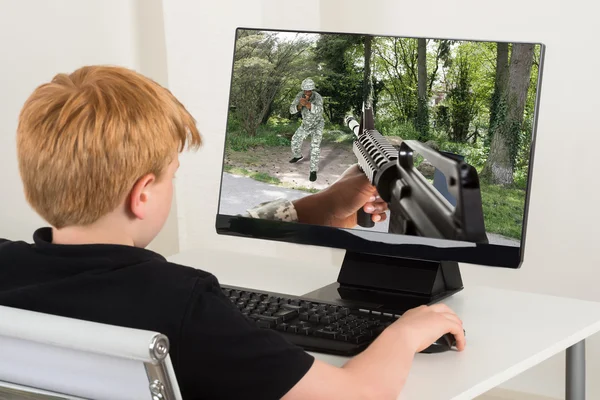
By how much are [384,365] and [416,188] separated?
41 centimetres

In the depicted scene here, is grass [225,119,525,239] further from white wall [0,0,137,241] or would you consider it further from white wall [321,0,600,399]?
white wall [321,0,600,399]

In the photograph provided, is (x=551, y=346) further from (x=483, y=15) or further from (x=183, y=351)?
(x=483, y=15)

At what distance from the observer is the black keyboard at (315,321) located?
1263mm

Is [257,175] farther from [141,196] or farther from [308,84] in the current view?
[141,196]

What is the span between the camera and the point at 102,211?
1.03 m

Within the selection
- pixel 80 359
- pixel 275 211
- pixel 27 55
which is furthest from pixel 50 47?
pixel 80 359

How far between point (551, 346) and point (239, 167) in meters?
0.64

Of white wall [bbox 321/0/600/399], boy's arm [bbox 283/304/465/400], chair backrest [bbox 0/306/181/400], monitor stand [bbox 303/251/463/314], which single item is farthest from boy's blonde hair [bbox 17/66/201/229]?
white wall [bbox 321/0/600/399]

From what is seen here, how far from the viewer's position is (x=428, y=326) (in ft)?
4.02

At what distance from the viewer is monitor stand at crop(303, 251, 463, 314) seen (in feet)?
4.83

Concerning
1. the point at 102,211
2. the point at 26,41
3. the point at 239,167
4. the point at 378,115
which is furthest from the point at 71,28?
the point at 102,211

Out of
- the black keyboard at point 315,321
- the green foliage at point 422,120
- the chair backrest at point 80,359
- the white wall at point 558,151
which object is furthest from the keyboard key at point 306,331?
the white wall at point 558,151

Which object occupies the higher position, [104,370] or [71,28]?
[71,28]

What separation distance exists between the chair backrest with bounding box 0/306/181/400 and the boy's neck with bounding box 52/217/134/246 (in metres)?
0.19
